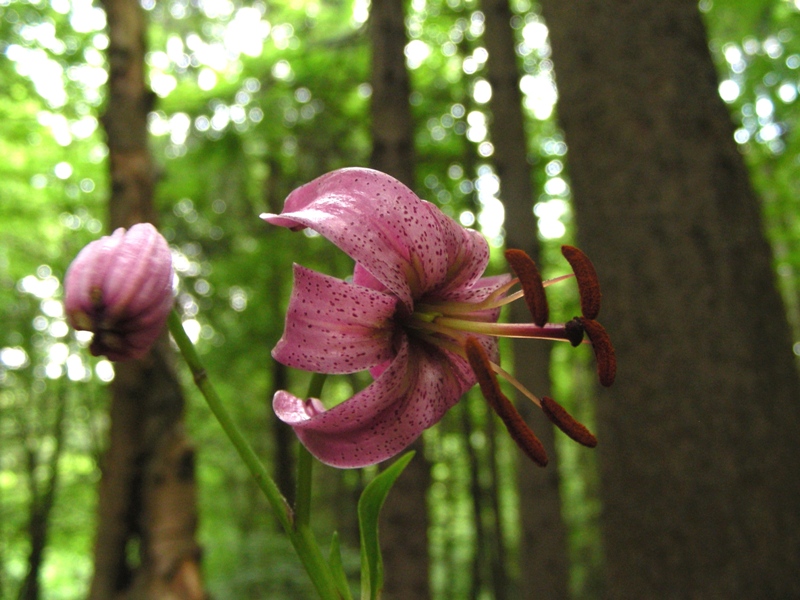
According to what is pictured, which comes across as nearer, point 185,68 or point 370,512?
point 370,512

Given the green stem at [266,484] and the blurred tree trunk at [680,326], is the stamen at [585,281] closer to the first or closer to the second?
the green stem at [266,484]

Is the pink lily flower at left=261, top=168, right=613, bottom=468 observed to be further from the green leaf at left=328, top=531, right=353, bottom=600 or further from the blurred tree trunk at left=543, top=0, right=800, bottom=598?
the blurred tree trunk at left=543, top=0, right=800, bottom=598

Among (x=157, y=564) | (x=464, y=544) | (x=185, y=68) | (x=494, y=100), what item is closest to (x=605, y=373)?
(x=157, y=564)

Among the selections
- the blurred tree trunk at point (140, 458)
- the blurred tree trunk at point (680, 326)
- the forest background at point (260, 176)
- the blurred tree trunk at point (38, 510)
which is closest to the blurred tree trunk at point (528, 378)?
the forest background at point (260, 176)

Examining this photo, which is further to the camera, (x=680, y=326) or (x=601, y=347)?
(x=680, y=326)

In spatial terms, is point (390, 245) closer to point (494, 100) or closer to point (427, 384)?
point (427, 384)

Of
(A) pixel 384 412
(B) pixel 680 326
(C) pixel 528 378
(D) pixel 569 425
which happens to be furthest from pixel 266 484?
(C) pixel 528 378

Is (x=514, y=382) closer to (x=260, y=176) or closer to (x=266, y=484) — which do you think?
(x=266, y=484)
